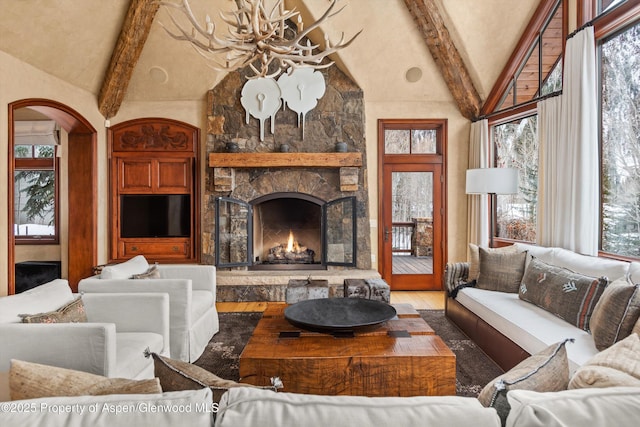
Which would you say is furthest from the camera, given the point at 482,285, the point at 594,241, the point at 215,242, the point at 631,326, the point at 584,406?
the point at 215,242

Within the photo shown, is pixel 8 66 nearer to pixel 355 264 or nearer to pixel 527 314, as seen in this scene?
pixel 355 264

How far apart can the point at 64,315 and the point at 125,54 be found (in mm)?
3737

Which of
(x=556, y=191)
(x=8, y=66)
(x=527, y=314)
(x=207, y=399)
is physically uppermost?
(x=8, y=66)

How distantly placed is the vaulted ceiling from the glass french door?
43.4 inches

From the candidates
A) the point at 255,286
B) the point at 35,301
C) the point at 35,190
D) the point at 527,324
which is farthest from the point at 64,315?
the point at 35,190

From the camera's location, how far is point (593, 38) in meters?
3.62

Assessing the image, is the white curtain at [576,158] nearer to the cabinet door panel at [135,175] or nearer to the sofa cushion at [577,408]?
the sofa cushion at [577,408]

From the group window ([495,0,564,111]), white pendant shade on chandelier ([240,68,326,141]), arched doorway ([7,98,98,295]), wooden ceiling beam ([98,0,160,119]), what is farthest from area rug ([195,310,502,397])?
wooden ceiling beam ([98,0,160,119])

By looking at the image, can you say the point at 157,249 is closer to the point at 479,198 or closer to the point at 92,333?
the point at 92,333

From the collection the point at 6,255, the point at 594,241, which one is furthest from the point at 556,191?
the point at 6,255

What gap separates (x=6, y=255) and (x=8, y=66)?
5.90 feet

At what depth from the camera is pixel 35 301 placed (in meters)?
2.32

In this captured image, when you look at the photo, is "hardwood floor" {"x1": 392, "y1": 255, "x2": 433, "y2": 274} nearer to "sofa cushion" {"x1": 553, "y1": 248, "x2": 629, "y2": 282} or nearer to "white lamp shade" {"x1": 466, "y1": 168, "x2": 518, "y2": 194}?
"white lamp shade" {"x1": 466, "y1": 168, "x2": 518, "y2": 194}

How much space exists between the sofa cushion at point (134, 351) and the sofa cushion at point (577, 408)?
5.95 ft
